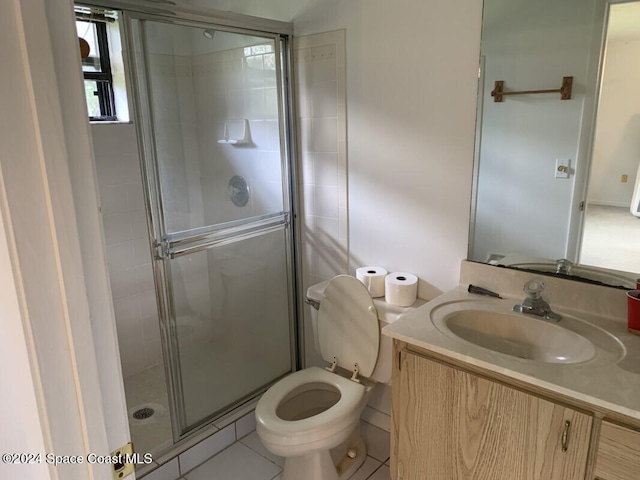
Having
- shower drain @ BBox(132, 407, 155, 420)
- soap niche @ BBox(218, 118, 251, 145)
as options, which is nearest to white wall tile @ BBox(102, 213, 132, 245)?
soap niche @ BBox(218, 118, 251, 145)

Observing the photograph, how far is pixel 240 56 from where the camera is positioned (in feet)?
7.25

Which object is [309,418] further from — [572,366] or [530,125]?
[530,125]

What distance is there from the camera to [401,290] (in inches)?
75.4

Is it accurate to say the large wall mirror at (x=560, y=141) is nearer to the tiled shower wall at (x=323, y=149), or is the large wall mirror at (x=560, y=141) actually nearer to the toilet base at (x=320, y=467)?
the tiled shower wall at (x=323, y=149)

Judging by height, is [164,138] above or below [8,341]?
above

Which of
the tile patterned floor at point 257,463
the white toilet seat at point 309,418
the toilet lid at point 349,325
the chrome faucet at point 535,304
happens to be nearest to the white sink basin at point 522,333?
the chrome faucet at point 535,304

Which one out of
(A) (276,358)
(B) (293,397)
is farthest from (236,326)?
(B) (293,397)

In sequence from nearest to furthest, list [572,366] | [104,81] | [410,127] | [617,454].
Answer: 1. [617,454]
2. [572,366]
3. [410,127]
4. [104,81]

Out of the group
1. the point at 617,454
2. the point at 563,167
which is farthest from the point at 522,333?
the point at 563,167

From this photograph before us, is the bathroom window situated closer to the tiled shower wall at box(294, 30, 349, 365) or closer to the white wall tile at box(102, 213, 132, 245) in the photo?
the white wall tile at box(102, 213, 132, 245)

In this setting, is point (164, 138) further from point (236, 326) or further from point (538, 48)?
point (538, 48)

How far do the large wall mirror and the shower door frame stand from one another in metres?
0.96

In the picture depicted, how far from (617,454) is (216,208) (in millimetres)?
1813

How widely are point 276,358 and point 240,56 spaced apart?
5.21ft
